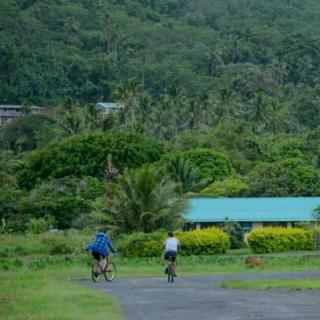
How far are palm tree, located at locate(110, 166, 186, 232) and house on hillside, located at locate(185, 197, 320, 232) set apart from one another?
338 inches

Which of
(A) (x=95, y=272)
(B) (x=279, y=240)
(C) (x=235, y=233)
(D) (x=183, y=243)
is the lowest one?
(A) (x=95, y=272)

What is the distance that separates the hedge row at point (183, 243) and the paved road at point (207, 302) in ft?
65.2

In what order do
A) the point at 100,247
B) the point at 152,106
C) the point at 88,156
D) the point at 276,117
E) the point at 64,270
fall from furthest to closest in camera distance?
the point at 276,117 < the point at 152,106 < the point at 88,156 < the point at 64,270 < the point at 100,247

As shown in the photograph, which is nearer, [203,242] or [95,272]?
[95,272]

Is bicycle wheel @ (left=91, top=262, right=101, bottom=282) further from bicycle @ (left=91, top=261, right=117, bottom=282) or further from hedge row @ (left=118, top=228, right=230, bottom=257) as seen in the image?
hedge row @ (left=118, top=228, right=230, bottom=257)

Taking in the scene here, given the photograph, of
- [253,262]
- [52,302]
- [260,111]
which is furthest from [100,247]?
[260,111]

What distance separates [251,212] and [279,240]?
32.8 ft

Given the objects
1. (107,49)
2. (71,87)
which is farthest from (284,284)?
(107,49)

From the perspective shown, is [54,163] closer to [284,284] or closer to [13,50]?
[284,284]

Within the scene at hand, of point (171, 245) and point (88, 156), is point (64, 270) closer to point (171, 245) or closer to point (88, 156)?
point (171, 245)

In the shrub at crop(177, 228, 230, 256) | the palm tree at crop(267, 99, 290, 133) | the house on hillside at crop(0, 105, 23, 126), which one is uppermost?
the house on hillside at crop(0, 105, 23, 126)

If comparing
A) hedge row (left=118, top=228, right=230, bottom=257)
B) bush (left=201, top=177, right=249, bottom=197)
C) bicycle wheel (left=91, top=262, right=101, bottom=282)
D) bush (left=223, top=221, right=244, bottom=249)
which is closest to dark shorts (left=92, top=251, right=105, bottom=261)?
bicycle wheel (left=91, top=262, right=101, bottom=282)

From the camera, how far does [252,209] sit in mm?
62031

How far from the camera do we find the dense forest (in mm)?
64625
